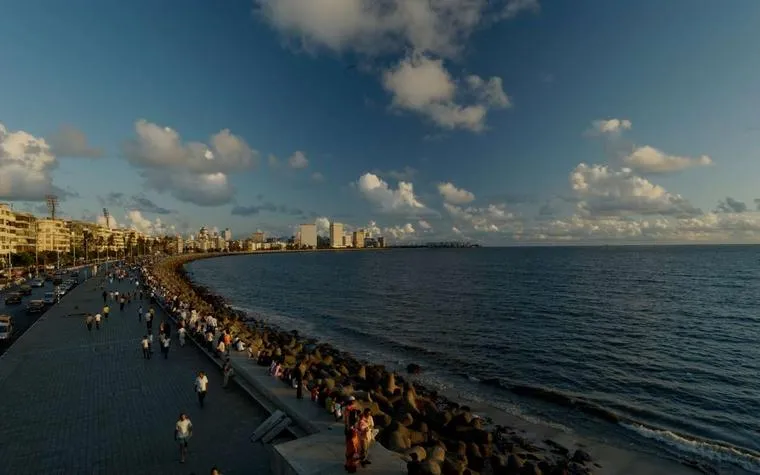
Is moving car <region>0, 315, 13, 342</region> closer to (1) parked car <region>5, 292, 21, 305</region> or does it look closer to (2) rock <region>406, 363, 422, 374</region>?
(1) parked car <region>5, 292, 21, 305</region>

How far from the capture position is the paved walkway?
425 inches

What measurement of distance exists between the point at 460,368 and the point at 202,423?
52.9ft

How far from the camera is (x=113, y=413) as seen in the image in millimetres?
13805

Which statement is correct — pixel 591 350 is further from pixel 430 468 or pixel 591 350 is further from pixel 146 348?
pixel 146 348

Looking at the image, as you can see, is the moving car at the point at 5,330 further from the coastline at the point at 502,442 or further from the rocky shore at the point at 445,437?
the coastline at the point at 502,442

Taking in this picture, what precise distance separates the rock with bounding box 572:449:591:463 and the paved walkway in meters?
10.1

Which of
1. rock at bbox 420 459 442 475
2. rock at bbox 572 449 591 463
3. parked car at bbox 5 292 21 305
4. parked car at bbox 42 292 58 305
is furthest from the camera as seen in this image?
parked car at bbox 42 292 58 305

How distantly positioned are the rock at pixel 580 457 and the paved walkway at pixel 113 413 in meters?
10.1

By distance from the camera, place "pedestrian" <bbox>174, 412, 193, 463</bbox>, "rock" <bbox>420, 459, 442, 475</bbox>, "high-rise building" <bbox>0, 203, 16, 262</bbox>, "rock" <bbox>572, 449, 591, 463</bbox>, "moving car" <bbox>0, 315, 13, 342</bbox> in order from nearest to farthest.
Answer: "rock" <bbox>420, 459, 442, 475</bbox> → "pedestrian" <bbox>174, 412, 193, 463</bbox> → "rock" <bbox>572, 449, 591, 463</bbox> → "moving car" <bbox>0, 315, 13, 342</bbox> → "high-rise building" <bbox>0, 203, 16, 262</bbox>

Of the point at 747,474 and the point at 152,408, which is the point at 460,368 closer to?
the point at 747,474

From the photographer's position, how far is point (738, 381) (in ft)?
73.4

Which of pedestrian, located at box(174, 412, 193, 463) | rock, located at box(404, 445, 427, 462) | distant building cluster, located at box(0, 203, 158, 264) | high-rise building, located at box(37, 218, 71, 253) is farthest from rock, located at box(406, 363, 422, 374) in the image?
high-rise building, located at box(37, 218, 71, 253)

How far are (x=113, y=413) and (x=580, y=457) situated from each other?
15.4m

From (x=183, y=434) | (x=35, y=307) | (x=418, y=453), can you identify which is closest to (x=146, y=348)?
(x=183, y=434)
